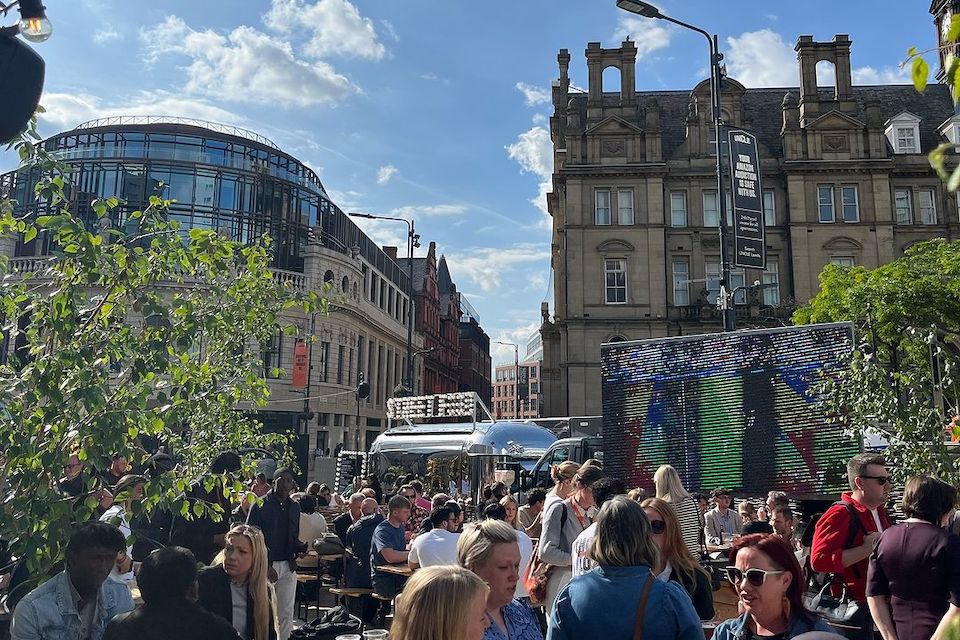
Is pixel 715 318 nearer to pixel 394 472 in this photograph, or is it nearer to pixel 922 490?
pixel 394 472

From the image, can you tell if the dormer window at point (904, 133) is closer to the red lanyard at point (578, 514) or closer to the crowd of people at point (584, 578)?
the crowd of people at point (584, 578)

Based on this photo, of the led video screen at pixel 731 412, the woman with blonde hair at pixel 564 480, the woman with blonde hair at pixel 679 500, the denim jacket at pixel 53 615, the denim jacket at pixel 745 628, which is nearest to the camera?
the denim jacket at pixel 745 628

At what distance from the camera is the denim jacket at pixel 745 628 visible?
10.9 feet

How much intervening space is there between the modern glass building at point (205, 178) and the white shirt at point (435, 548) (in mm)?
37713

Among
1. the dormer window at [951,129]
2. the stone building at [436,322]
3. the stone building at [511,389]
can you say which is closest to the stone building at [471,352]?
the stone building at [436,322]

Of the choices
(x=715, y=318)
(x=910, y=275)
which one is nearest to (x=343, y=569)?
(x=910, y=275)

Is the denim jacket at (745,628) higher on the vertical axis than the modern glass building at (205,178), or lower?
lower

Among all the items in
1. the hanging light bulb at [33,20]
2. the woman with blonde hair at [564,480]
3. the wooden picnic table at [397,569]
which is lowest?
the wooden picnic table at [397,569]

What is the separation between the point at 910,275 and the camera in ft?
87.4

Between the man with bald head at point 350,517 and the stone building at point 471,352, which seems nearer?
the man with bald head at point 350,517

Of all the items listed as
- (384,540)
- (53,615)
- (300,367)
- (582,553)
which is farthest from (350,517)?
(300,367)

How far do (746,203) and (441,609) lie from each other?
13996mm

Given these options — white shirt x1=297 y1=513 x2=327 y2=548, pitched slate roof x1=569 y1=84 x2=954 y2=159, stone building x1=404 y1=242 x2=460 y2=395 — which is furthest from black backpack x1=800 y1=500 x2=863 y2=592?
stone building x1=404 y1=242 x2=460 y2=395

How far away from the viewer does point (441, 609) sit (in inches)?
113
